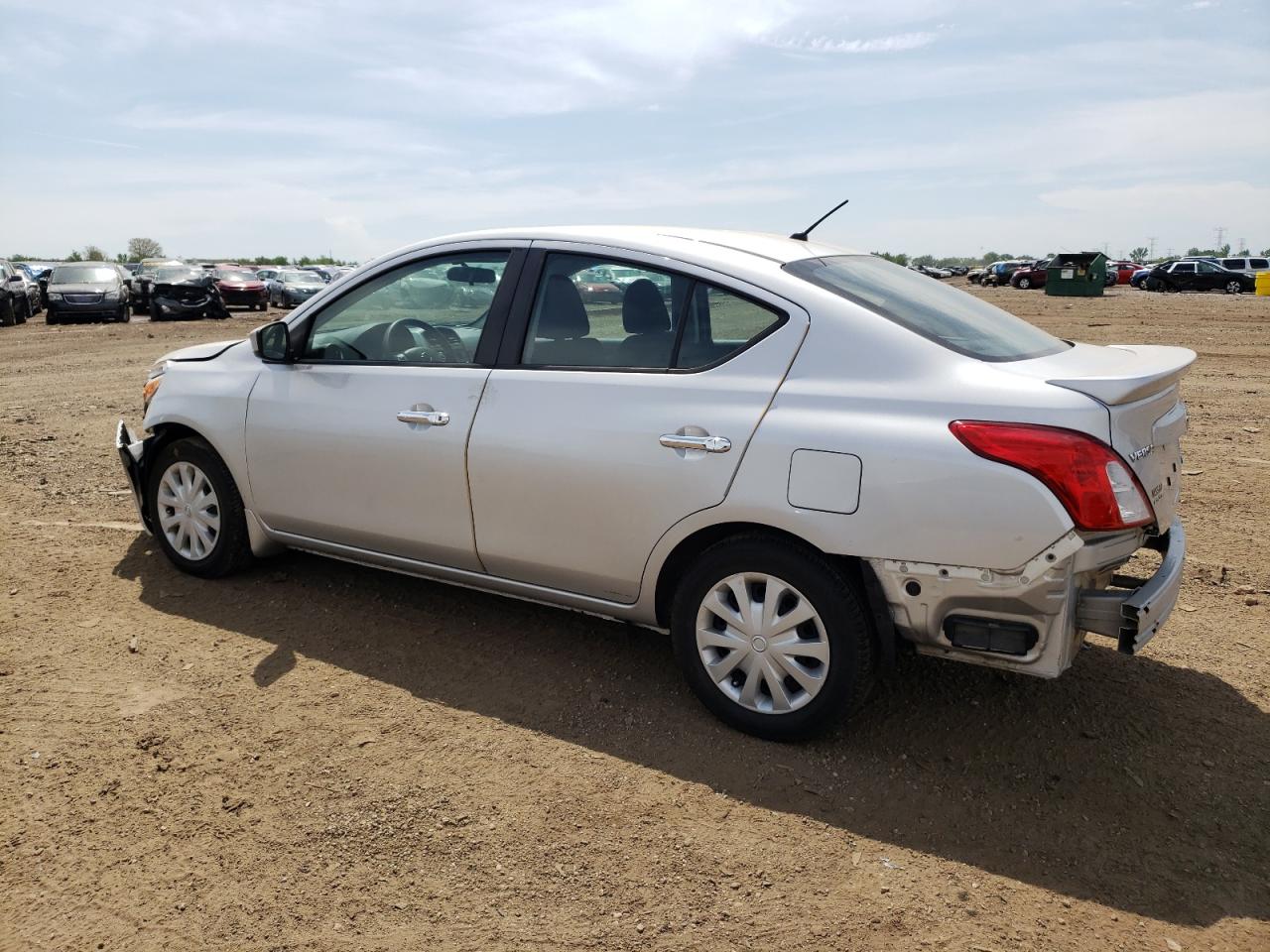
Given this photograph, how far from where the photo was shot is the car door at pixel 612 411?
11.1 feet

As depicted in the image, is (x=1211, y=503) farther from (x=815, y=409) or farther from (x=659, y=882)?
(x=659, y=882)

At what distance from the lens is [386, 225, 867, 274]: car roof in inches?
146

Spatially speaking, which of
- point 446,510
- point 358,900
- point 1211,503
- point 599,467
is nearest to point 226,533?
point 446,510

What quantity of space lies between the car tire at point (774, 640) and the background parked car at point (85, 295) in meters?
25.3

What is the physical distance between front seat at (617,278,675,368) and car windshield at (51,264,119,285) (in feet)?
83.1

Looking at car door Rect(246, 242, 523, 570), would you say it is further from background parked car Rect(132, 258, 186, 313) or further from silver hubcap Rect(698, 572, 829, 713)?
background parked car Rect(132, 258, 186, 313)

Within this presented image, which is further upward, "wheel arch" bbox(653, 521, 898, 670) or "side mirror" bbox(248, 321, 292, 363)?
"side mirror" bbox(248, 321, 292, 363)

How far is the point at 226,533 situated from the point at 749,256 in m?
2.84

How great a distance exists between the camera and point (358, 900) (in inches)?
Answer: 106

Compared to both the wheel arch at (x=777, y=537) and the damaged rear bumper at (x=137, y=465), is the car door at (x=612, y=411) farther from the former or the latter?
the damaged rear bumper at (x=137, y=465)

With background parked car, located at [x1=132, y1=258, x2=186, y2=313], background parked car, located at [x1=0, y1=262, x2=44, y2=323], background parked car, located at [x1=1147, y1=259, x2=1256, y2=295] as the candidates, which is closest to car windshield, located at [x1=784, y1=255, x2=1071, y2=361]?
background parked car, located at [x1=0, y1=262, x2=44, y2=323]

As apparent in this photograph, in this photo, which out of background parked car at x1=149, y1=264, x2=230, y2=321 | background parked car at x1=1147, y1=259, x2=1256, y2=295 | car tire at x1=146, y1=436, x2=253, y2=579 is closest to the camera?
car tire at x1=146, y1=436, x2=253, y2=579

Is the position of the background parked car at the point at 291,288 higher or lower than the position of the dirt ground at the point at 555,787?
higher

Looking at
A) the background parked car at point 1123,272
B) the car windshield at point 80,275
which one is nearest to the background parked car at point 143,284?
the car windshield at point 80,275
